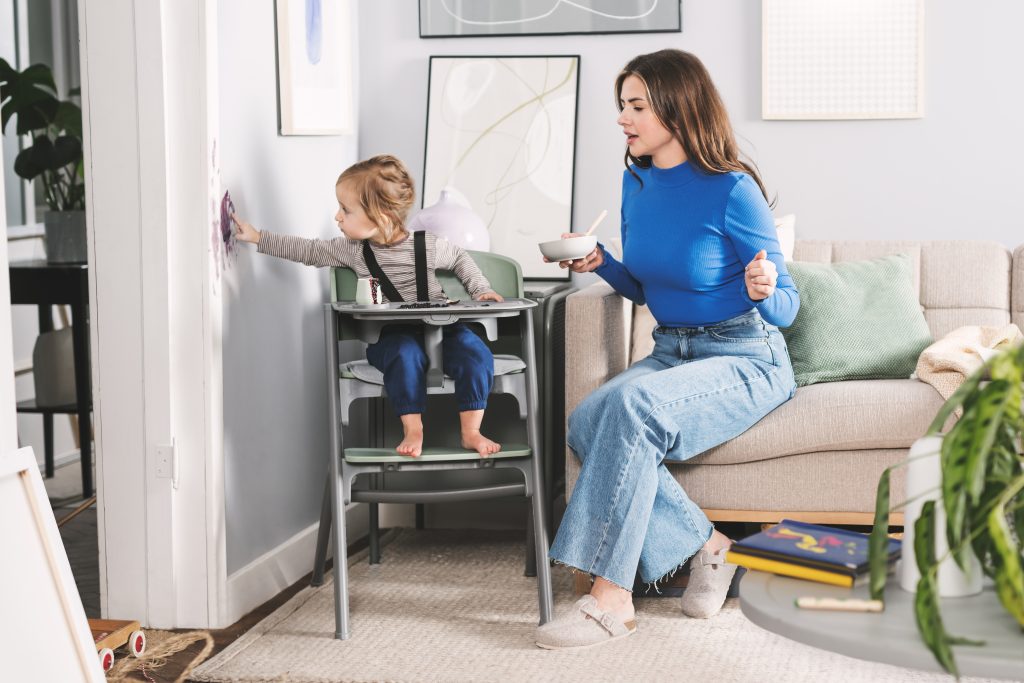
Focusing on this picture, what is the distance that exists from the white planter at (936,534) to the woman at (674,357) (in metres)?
1.03

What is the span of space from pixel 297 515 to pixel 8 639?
4.84ft

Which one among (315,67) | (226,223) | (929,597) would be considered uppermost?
(315,67)

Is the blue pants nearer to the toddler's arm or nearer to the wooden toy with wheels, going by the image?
the toddler's arm

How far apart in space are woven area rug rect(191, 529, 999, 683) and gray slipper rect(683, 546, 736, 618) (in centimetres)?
4

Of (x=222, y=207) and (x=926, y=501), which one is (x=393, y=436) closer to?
(x=222, y=207)

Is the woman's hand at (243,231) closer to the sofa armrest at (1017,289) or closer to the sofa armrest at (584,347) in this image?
the sofa armrest at (584,347)

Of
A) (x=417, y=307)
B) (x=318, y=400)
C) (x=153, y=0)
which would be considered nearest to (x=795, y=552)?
(x=417, y=307)

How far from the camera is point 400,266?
2.78 metres

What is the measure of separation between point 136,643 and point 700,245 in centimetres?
143

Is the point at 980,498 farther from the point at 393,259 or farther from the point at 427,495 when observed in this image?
the point at 393,259

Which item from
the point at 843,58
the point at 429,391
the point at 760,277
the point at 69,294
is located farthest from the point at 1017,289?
the point at 69,294

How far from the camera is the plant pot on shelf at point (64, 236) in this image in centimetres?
361

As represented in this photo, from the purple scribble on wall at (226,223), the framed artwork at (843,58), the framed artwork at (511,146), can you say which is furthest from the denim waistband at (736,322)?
the purple scribble on wall at (226,223)

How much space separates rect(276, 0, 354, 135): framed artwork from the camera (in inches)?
115
